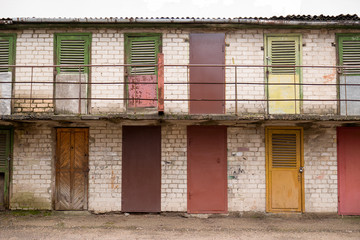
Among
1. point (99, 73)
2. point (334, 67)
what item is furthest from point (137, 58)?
point (334, 67)

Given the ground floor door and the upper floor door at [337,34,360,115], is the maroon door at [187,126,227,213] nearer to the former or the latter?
the upper floor door at [337,34,360,115]

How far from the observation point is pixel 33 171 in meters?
7.27

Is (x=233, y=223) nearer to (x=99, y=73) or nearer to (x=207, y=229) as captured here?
(x=207, y=229)

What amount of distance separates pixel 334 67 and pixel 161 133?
194 inches

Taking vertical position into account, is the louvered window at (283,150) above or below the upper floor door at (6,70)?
below

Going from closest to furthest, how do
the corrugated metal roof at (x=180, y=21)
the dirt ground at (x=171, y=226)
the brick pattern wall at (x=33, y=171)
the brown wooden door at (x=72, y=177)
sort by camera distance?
1. the dirt ground at (x=171, y=226)
2. the corrugated metal roof at (x=180, y=21)
3. the brick pattern wall at (x=33, y=171)
4. the brown wooden door at (x=72, y=177)

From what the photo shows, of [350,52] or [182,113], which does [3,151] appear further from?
[350,52]

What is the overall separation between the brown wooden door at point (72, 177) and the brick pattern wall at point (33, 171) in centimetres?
23

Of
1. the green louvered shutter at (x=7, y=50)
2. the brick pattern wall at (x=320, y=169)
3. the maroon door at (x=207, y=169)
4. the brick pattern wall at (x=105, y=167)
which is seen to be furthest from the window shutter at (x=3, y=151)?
the brick pattern wall at (x=320, y=169)

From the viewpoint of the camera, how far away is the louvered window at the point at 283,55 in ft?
24.1

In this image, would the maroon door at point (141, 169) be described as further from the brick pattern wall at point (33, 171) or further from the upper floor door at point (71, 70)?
the brick pattern wall at point (33, 171)

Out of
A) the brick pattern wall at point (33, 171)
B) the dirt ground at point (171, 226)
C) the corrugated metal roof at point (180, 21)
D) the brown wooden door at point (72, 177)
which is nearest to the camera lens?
the dirt ground at point (171, 226)

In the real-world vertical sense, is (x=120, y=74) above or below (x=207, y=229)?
above

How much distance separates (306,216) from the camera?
7164 millimetres
